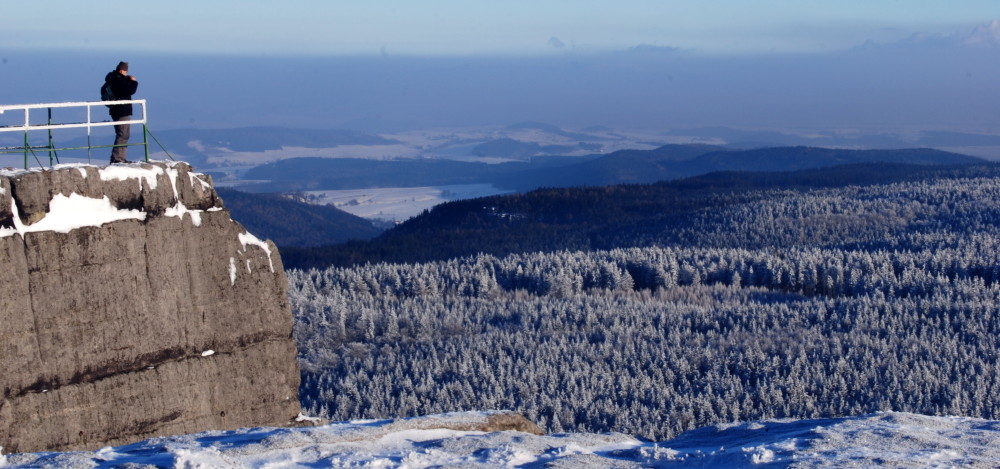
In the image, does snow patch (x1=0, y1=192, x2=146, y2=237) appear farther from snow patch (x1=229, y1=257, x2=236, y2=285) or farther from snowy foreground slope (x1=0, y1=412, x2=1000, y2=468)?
snowy foreground slope (x1=0, y1=412, x2=1000, y2=468)

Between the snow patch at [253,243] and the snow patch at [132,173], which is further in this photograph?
the snow patch at [253,243]

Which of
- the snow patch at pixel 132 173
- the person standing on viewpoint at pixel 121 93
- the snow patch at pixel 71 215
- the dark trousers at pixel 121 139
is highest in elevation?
the person standing on viewpoint at pixel 121 93

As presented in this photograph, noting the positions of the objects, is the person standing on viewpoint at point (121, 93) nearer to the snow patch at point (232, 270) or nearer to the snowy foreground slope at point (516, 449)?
the snow patch at point (232, 270)

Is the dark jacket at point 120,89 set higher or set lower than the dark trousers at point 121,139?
higher

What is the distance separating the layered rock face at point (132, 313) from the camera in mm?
23047

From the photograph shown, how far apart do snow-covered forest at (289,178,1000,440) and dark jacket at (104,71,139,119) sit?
110 ft

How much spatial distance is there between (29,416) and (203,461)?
229 inches

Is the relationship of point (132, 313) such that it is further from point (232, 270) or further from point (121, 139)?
point (121, 139)

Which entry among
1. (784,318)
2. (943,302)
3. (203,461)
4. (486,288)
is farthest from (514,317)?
(203,461)

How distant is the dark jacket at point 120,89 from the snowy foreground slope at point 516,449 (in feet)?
30.9

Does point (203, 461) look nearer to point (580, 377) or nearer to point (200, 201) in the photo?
point (200, 201)

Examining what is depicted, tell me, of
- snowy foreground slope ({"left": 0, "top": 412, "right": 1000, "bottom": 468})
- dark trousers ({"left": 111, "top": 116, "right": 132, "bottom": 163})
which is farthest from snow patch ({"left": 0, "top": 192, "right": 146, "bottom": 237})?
snowy foreground slope ({"left": 0, "top": 412, "right": 1000, "bottom": 468})

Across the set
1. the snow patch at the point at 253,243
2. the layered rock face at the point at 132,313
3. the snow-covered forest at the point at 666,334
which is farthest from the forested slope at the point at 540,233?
the layered rock face at the point at 132,313

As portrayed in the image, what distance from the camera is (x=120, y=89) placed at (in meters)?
27.8
